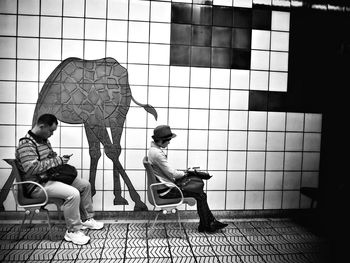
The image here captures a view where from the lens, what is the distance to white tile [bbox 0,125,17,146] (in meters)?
4.34

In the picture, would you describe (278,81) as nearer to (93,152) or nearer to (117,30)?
(117,30)

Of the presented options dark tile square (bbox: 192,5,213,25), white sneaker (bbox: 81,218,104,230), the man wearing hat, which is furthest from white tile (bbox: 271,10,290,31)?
white sneaker (bbox: 81,218,104,230)

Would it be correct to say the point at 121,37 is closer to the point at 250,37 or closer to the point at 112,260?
the point at 250,37

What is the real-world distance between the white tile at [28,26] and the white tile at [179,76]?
1.93m

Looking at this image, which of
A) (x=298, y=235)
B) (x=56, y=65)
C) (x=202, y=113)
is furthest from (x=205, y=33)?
(x=298, y=235)

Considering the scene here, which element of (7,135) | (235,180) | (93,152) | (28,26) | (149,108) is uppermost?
(28,26)

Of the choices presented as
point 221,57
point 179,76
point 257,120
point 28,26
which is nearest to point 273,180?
point 257,120

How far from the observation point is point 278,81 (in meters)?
4.83

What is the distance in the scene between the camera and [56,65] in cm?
439

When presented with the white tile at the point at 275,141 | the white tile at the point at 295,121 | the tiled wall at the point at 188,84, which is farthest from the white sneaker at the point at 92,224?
the white tile at the point at 295,121

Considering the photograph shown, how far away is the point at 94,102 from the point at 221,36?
2.09m

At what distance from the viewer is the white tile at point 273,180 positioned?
4.85m

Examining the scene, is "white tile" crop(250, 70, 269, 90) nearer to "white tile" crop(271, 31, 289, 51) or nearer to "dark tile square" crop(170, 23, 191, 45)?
"white tile" crop(271, 31, 289, 51)

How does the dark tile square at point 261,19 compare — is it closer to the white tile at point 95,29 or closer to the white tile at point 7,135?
the white tile at point 95,29
